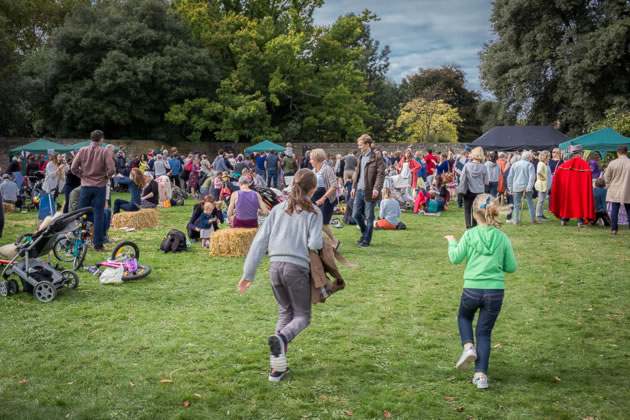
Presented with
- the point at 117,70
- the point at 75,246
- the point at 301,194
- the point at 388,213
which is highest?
the point at 117,70

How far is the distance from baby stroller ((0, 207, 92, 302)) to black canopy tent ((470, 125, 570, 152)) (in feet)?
71.3

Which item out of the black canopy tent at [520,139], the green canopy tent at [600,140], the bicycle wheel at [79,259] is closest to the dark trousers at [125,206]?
the bicycle wheel at [79,259]

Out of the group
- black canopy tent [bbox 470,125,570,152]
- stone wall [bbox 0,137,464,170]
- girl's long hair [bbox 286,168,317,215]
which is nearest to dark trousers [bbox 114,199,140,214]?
girl's long hair [bbox 286,168,317,215]

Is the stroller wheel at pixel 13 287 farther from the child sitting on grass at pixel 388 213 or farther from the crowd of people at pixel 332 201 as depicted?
the child sitting on grass at pixel 388 213

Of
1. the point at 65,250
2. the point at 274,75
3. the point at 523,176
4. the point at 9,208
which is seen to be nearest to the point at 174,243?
the point at 65,250

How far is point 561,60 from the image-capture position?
33.0 metres

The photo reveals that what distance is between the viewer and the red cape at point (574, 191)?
43.8 feet

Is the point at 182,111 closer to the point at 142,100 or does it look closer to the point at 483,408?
the point at 142,100

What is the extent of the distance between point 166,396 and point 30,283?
147 inches

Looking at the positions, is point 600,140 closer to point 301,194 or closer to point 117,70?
point 301,194

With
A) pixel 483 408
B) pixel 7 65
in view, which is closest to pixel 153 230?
pixel 483 408

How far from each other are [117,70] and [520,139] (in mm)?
22983

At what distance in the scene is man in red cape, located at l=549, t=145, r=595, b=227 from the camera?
1336 centimetres

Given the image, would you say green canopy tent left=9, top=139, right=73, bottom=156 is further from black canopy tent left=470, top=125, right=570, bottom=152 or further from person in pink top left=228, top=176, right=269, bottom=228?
black canopy tent left=470, top=125, right=570, bottom=152
